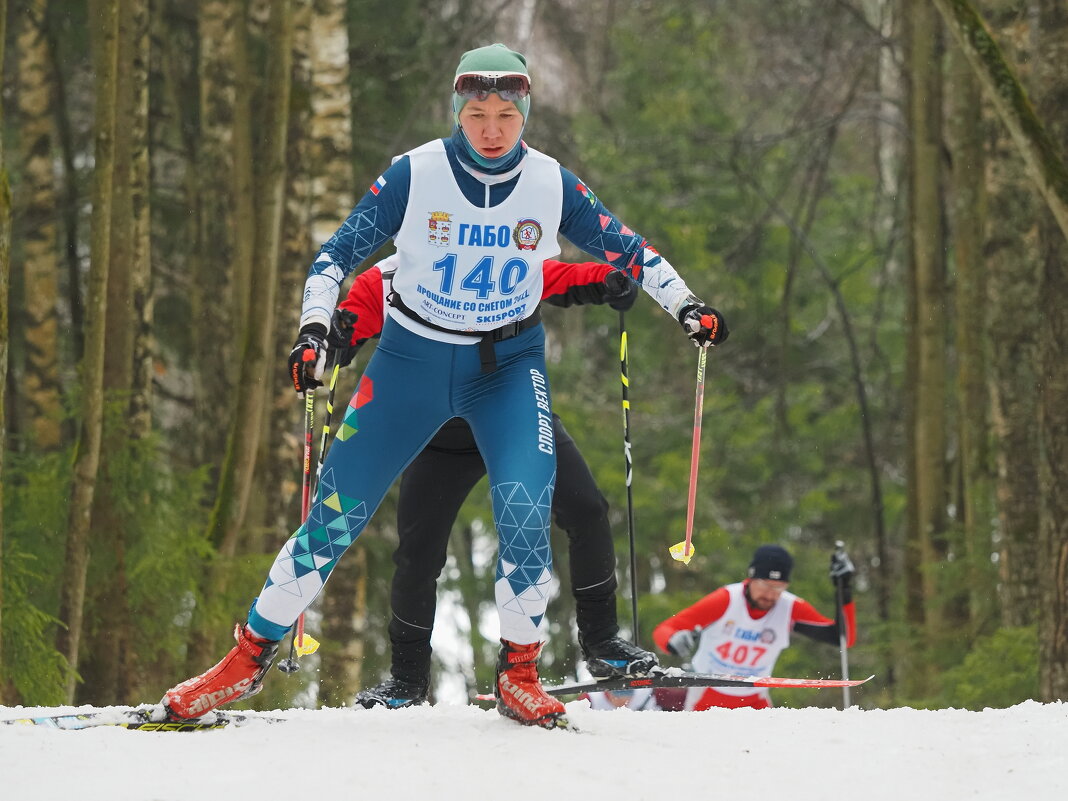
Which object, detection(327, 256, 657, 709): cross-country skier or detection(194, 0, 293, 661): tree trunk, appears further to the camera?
detection(194, 0, 293, 661): tree trunk

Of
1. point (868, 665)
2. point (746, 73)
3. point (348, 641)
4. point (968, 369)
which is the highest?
point (746, 73)

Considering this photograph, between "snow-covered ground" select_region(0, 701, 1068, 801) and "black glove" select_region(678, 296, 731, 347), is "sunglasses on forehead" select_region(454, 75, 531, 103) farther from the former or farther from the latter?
"snow-covered ground" select_region(0, 701, 1068, 801)

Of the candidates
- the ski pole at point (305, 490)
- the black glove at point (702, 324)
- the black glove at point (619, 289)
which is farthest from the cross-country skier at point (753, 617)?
the black glove at point (702, 324)

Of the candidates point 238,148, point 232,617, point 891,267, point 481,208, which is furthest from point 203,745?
point 891,267

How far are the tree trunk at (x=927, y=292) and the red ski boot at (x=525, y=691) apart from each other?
7663mm

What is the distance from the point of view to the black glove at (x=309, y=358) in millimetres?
4480

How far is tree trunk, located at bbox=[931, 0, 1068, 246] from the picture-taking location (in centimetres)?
655

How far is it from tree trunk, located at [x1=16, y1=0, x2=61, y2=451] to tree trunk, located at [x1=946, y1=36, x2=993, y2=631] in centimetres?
729

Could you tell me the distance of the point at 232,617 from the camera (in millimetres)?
8898

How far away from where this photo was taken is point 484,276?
484 centimetres

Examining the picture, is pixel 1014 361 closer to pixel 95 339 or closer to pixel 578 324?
pixel 95 339

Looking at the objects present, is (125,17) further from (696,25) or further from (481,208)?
(696,25)

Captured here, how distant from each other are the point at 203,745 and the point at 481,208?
1.94 metres

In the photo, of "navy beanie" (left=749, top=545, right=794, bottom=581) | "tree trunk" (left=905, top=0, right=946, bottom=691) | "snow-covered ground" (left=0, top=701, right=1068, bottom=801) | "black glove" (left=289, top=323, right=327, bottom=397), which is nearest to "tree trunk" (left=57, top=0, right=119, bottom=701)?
"snow-covered ground" (left=0, top=701, right=1068, bottom=801)
